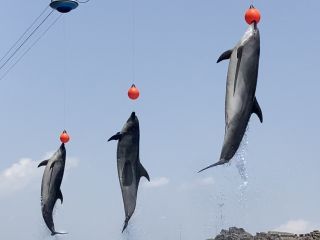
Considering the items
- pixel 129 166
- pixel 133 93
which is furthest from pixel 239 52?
pixel 129 166

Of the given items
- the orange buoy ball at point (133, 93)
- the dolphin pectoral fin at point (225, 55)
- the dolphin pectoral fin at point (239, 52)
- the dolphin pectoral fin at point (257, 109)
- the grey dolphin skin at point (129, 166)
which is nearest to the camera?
the dolphin pectoral fin at point (239, 52)

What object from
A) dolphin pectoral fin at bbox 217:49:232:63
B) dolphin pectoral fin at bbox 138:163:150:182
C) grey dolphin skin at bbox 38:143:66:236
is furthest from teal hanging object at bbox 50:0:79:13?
dolphin pectoral fin at bbox 217:49:232:63

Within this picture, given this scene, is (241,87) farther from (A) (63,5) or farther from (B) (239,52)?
(A) (63,5)

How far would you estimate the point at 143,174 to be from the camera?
640 inches

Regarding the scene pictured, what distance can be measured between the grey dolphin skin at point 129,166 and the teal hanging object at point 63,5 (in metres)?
2.92

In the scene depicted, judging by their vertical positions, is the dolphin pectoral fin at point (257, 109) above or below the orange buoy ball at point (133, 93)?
below

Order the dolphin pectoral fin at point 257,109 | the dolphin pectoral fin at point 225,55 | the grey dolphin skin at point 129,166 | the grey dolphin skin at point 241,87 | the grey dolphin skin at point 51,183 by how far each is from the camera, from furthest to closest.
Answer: the grey dolphin skin at point 51,183, the grey dolphin skin at point 129,166, the dolphin pectoral fin at point 225,55, the dolphin pectoral fin at point 257,109, the grey dolphin skin at point 241,87

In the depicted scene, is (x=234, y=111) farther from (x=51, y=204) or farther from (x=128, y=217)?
(x=51, y=204)

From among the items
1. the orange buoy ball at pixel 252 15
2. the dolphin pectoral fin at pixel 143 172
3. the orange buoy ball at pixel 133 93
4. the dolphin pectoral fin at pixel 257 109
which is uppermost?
the orange buoy ball at pixel 252 15

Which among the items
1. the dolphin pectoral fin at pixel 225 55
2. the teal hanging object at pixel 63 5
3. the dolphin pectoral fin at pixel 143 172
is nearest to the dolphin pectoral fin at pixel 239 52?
the dolphin pectoral fin at pixel 225 55

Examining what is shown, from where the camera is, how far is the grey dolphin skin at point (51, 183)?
18859mm

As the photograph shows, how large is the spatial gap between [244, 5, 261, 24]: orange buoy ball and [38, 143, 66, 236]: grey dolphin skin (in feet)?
28.0

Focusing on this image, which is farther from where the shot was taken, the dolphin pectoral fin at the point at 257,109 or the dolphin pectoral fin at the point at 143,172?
the dolphin pectoral fin at the point at 143,172

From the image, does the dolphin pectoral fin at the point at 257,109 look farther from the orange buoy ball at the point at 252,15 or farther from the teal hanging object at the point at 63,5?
the teal hanging object at the point at 63,5
